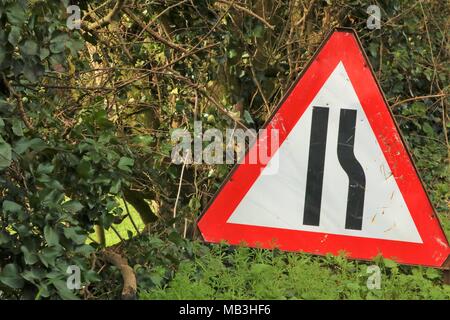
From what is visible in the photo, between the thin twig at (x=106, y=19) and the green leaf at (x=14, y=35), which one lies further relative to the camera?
the thin twig at (x=106, y=19)

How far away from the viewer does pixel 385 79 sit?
717cm

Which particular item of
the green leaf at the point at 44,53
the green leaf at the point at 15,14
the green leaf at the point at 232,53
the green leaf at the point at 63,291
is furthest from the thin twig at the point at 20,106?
the green leaf at the point at 232,53

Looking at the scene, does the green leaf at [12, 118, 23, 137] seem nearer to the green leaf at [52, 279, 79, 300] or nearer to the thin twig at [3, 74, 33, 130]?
the thin twig at [3, 74, 33, 130]

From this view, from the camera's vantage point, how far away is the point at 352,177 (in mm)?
4109

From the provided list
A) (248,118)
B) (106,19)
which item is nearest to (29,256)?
(248,118)

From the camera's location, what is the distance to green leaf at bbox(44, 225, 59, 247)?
3.54 metres

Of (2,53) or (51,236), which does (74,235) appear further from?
(2,53)

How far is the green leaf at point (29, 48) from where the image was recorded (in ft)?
12.3

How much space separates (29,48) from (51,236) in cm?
72

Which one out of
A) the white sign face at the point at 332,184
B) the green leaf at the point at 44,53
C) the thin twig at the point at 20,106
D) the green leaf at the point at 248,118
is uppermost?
the green leaf at the point at 44,53

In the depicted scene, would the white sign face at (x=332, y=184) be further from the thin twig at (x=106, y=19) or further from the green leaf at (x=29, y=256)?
the thin twig at (x=106, y=19)

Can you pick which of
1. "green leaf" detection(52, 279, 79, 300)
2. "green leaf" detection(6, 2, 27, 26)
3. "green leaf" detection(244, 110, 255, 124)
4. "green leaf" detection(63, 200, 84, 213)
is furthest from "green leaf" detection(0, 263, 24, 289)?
"green leaf" detection(244, 110, 255, 124)
